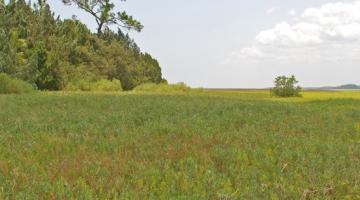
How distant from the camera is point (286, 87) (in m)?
47.8

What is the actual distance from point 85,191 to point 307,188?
3.08m

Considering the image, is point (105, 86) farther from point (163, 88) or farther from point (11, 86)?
point (11, 86)

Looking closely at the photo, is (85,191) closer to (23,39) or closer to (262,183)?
(262,183)

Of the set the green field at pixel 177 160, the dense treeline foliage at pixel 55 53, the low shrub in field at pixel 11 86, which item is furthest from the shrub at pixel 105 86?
the green field at pixel 177 160

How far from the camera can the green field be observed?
6219 mm

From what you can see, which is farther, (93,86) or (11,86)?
(93,86)

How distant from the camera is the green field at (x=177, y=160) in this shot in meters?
6.22

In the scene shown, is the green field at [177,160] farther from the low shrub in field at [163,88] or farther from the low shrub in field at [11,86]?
the low shrub in field at [163,88]

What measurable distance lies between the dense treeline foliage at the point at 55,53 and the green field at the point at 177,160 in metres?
28.7

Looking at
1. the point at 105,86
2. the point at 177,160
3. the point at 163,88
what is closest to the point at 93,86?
the point at 105,86

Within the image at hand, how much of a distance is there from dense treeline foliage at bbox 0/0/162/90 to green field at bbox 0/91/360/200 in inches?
1132

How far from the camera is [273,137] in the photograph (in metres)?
10.5

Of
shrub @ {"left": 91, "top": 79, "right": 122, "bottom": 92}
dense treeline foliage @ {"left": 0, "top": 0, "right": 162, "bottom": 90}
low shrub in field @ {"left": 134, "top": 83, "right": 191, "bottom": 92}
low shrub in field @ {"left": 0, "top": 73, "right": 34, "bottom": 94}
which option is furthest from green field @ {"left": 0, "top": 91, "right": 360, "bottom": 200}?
low shrub in field @ {"left": 134, "top": 83, "right": 191, "bottom": 92}

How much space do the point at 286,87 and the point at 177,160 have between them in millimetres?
41419
